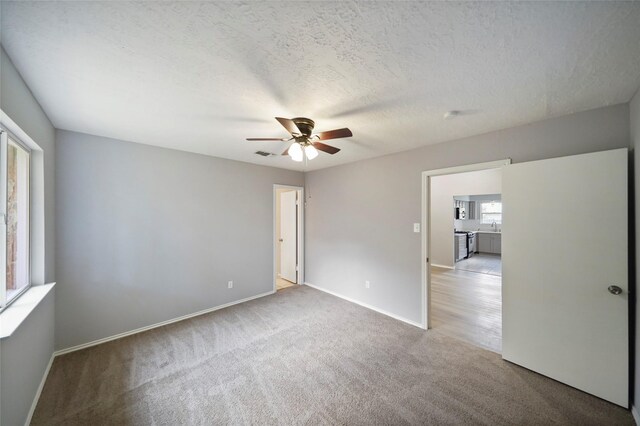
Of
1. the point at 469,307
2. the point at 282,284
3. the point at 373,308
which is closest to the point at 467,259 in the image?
the point at 469,307

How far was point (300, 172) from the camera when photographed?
5.03m

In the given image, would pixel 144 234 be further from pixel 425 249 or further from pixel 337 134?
pixel 425 249

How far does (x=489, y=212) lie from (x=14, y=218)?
1168 centimetres

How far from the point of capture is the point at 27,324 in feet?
5.69

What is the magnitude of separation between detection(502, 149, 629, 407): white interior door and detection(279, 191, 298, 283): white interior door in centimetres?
372

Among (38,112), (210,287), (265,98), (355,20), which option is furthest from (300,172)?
(355,20)

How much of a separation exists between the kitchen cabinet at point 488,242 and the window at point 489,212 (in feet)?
2.34

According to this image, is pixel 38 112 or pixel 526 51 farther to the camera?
pixel 38 112

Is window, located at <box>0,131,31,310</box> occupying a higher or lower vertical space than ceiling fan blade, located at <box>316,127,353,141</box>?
lower

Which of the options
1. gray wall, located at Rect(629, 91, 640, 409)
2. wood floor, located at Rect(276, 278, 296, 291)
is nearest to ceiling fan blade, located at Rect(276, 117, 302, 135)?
gray wall, located at Rect(629, 91, 640, 409)

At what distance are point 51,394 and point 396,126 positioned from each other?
3.96m

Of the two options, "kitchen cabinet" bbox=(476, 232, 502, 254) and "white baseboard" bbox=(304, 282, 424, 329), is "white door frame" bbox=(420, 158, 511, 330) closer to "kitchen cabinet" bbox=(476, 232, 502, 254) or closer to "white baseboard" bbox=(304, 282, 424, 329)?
"white baseboard" bbox=(304, 282, 424, 329)

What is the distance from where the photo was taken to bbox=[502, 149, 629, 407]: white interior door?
1.87 metres

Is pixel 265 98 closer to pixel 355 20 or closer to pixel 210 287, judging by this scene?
pixel 355 20
